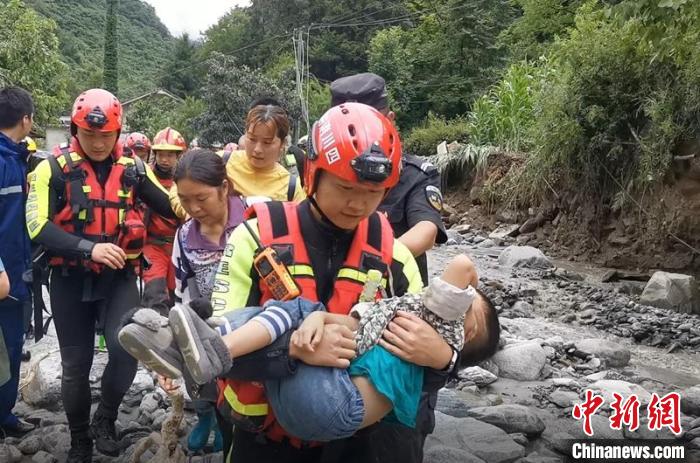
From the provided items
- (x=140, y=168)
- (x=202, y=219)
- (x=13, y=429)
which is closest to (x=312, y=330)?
(x=202, y=219)

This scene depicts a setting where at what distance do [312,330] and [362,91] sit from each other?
179 centimetres

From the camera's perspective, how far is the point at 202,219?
359 cm

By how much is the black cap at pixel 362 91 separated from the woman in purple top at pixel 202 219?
2.49ft

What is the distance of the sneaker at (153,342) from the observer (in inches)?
65.5

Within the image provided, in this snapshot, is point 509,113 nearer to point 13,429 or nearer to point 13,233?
point 13,233

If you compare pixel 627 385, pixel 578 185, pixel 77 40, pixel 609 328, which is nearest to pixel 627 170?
pixel 578 185

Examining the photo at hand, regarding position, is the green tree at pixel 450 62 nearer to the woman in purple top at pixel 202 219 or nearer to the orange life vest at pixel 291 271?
the woman in purple top at pixel 202 219

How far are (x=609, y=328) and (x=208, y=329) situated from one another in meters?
8.63

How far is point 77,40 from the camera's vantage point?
74.9 meters

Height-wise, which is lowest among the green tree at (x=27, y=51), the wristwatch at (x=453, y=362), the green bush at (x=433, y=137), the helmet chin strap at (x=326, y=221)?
the green bush at (x=433, y=137)

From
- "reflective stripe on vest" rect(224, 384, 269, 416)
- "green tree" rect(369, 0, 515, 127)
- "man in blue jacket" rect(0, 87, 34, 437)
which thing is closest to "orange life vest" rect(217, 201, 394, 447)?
"reflective stripe on vest" rect(224, 384, 269, 416)

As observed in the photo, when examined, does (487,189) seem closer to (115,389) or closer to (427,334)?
(115,389)

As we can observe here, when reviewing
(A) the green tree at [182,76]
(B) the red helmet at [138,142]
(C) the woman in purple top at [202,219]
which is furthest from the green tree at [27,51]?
(A) the green tree at [182,76]

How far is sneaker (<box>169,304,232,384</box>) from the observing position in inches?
64.9
